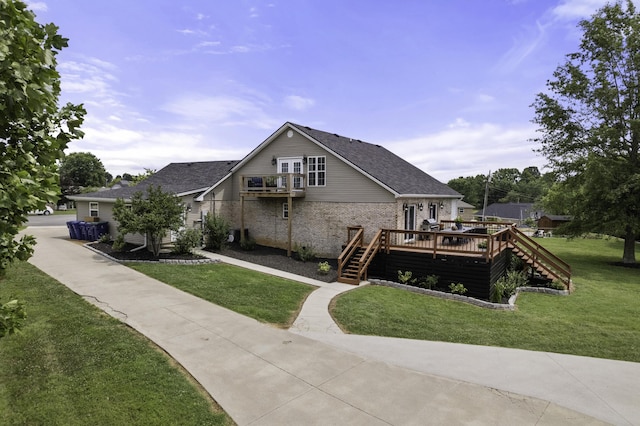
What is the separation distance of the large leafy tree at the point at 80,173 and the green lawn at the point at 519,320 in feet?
249

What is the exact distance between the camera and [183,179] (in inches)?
974

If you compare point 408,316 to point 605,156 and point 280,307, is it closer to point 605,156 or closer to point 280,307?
point 280,307

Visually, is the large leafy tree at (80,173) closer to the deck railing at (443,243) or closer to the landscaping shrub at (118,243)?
the landscaping shrub at (118,243)

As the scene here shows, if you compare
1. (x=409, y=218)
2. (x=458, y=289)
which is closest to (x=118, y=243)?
(x=409, y=218)

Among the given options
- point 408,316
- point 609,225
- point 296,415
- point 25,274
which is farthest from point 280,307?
point 609,225

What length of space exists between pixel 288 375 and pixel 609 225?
80.5ft

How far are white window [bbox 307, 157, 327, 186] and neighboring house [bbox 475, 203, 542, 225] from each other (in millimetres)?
56191

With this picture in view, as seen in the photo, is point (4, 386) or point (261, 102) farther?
point (261, 102)

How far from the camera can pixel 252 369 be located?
6.89 metres

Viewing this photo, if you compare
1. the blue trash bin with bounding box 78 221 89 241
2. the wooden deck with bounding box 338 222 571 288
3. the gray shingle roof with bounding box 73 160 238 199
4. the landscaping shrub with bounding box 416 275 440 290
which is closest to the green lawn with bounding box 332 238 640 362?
the landscaping shrub with bounding box 416 275 440 290

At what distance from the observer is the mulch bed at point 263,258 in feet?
53.5

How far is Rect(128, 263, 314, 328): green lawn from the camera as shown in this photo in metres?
10.5

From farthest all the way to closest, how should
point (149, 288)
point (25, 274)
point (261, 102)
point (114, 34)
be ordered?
point (261, 102) < point (25, 274) < point (149, 288) < point (114, 34)

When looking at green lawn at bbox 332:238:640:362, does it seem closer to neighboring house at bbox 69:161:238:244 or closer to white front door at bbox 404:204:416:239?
white front door at bbox 404:204:416:239
